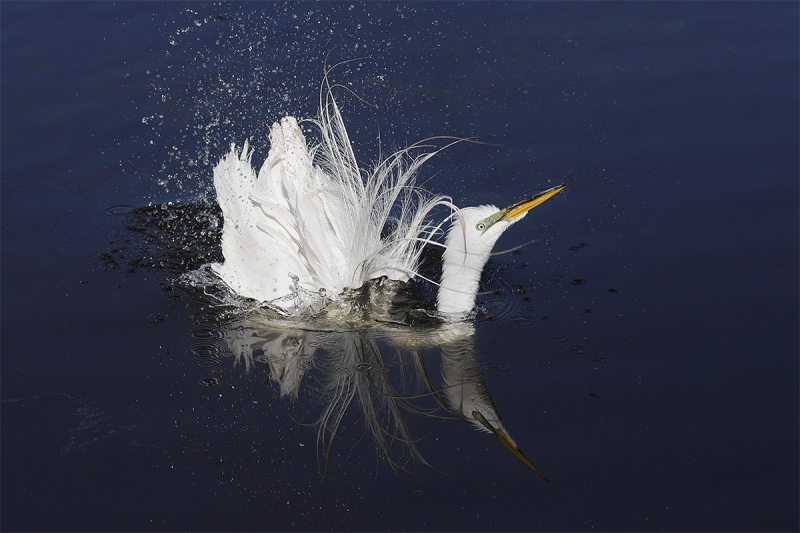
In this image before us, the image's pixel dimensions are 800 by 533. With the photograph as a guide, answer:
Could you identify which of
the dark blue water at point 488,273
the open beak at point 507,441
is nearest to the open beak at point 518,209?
the dark blue water at point 488,273

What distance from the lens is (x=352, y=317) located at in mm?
6195

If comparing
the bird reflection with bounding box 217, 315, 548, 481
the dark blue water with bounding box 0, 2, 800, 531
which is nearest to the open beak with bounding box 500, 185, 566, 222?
the dark blue water with bounding box 0, 2, 800, 531

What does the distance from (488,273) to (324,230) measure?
1.35m

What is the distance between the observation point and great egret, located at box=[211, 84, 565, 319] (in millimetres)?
6078

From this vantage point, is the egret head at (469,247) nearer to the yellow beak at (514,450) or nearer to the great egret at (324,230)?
the great egret at (324,230)

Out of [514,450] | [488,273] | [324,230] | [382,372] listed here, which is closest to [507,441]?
[514,450]

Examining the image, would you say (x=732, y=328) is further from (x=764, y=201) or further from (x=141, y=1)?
(x=141, y=1)

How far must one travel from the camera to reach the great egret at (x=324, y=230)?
19.9ft

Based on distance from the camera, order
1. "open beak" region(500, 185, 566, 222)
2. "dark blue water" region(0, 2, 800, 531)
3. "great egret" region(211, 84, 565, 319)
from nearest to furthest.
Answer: "dark blue water" region(0, 2, 800, 531), "open beak" region(500, 185, 566, 222), "great egret" region(211, 84, 565, 319)

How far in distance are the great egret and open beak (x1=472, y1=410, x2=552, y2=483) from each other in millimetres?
1239

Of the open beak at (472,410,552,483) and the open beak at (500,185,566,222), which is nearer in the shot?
the open beak at (472,410,552,483)

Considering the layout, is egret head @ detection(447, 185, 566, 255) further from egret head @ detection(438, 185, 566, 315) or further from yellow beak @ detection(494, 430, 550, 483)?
yellow beak @ detection(494, 430, 550, 483)

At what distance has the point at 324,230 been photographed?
21.1ft

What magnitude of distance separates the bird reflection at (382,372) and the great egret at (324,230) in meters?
0.36
